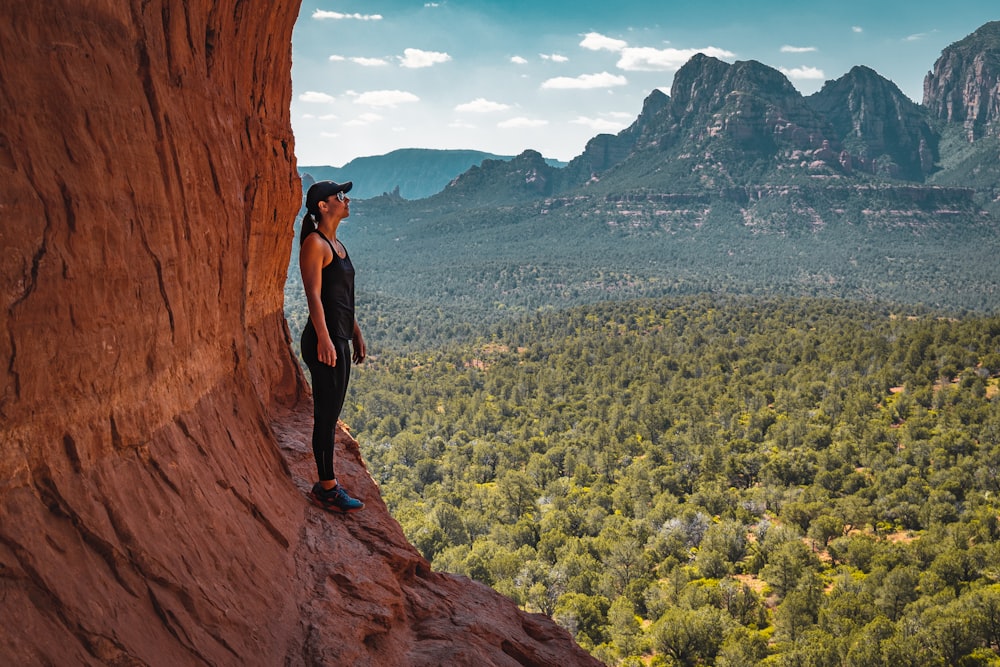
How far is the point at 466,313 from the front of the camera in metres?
156

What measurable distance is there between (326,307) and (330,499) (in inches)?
82.4

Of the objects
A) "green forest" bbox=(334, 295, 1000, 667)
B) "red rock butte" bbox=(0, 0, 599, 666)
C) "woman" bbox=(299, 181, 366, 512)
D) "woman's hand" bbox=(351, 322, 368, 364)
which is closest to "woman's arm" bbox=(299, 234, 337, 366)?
"woman" bbox=(299, 181, 366, 512)

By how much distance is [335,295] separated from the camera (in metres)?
6.75

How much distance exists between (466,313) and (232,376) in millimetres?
149688

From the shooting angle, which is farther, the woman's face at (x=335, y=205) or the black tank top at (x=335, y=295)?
the woman's face at (x=335, y=205)

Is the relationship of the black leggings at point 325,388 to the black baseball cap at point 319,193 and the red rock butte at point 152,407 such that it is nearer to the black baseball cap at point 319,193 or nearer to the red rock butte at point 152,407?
the red rock butte at point 152,407

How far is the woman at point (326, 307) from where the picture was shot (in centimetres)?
647

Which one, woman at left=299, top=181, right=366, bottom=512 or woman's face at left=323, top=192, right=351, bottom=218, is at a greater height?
woman's face at left=323, top=192, right=351, bottom=218

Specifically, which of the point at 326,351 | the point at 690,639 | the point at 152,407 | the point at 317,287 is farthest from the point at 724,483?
the point at 152,407

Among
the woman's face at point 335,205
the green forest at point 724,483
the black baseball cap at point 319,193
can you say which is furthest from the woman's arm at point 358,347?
the green forest at point 724,483

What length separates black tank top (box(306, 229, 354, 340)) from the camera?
671 cm

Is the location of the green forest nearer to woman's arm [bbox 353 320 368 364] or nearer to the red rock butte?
woman's arm [bbox 353 320 368 364]

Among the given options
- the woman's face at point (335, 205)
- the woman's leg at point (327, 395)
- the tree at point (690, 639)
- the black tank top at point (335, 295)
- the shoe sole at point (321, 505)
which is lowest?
the tree at point (690, 639)

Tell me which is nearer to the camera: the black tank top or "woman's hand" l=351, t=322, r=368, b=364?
the black tank top
